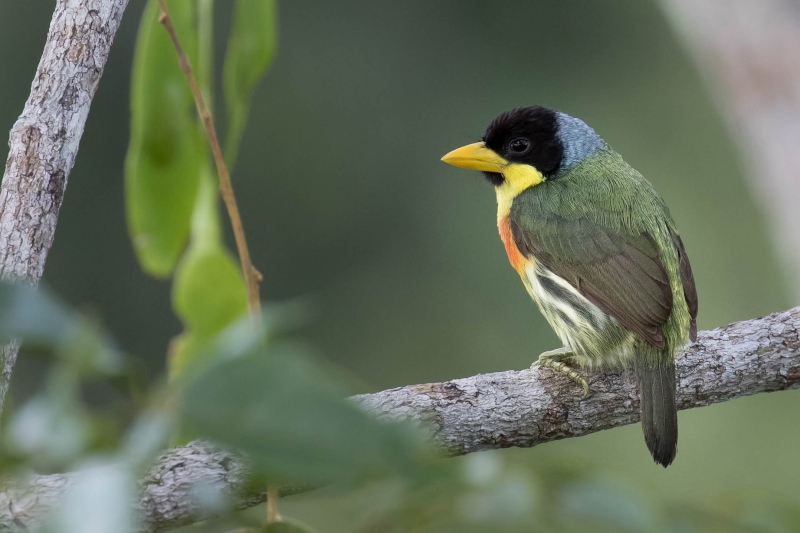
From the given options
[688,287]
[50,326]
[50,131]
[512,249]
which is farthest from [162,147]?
[688,287]

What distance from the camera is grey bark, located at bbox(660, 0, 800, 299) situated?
452 centimetres

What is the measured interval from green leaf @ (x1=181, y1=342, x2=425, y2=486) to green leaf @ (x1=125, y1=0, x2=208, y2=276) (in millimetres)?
1146

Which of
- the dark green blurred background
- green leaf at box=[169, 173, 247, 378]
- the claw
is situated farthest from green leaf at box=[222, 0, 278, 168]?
the dark green blurred background

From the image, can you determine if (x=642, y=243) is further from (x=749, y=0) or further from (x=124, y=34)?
(x=124, y=34)

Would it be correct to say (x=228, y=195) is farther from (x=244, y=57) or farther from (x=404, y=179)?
(x=404, y=179)

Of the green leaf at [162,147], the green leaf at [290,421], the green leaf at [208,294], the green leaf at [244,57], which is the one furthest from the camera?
the green leaf at [162,147]

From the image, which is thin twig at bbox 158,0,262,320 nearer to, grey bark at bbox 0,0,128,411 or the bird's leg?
grey bark at bbox 0,0,128,411

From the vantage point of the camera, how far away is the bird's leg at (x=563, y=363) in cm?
226

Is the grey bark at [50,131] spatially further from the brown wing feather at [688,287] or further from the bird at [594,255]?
the brown wing feather at [688,287]

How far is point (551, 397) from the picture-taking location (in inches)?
86.3

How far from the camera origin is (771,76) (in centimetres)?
461

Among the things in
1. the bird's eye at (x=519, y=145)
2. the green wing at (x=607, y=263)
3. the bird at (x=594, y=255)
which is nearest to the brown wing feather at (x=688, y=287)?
the bird at (x=594, y=255)

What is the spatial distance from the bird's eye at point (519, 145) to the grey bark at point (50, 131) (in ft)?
5.56

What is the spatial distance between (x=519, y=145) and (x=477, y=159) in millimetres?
155
